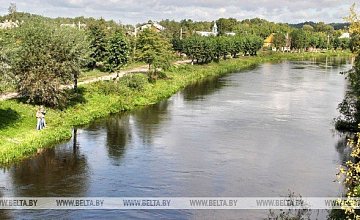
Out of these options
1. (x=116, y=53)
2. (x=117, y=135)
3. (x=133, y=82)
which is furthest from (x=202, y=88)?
(x=117, y=135)

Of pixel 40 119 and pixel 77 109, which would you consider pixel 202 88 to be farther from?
pixel 40 119

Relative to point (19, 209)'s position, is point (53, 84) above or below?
above

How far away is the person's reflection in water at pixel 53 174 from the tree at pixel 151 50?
2974 cm

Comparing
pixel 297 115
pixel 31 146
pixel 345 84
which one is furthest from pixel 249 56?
pixel 31 146

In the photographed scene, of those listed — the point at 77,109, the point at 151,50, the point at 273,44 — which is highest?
the point at 273,44

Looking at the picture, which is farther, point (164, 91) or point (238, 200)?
point (164, 91)

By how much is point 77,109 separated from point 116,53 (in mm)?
13992

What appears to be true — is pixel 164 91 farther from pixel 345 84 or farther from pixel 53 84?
pixel 345 84

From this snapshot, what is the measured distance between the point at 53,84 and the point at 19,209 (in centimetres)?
1675

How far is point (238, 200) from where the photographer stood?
21.7m

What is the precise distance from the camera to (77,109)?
38.6 m

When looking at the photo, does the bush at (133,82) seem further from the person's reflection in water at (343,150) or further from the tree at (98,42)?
the person's reflection in water at (343,150)

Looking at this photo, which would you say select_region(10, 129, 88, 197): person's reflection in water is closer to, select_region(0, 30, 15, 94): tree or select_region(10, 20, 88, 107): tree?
select_region(0, 30, 15, 94): tree

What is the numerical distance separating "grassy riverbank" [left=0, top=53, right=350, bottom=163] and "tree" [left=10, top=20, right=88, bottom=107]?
54.3 inches
